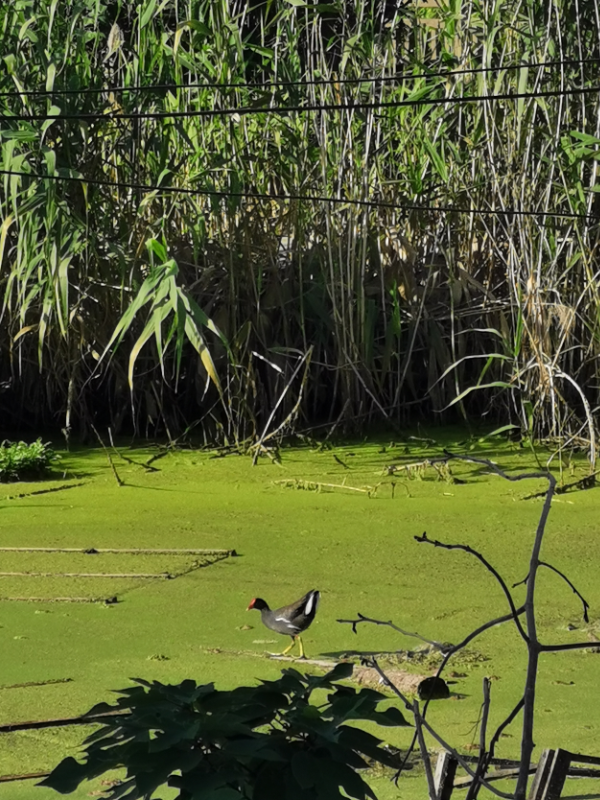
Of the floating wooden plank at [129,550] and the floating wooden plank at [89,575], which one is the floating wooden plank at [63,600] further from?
the floating wooden plank at [129,550]

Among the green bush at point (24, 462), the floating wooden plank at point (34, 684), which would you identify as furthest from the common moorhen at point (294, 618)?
the green bush at point (24, 462)

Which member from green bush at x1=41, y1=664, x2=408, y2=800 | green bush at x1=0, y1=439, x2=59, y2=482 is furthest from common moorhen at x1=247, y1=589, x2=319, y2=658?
green bush at x1=0, y1=439, x2=59, y2=482

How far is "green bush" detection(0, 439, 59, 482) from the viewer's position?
5234mm

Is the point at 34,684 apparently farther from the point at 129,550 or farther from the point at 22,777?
the point at 129,550

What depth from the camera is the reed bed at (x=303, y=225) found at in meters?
5.11

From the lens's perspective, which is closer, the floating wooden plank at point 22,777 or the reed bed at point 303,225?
the floating wooden plank at point 22,777

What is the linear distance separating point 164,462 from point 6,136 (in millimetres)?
1487

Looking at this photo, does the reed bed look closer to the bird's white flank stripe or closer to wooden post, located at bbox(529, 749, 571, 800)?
the bird's white flank stripe

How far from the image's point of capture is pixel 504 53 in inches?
207

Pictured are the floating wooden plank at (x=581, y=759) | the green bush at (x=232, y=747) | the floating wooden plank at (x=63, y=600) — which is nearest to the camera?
the green bush at (x=232, y=747)

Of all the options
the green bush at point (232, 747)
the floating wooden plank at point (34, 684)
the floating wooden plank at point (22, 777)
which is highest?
the green bush at point (232, 747)

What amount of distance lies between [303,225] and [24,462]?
1.60 meters

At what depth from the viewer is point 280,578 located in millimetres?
3783

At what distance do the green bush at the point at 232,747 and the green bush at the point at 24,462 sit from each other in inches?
159
